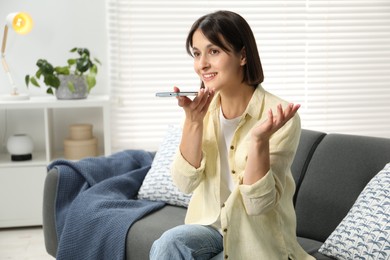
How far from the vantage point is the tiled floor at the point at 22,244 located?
3.22 meters

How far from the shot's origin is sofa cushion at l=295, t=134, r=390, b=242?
2357mm

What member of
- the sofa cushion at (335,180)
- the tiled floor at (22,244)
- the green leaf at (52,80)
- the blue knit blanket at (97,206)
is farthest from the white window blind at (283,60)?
the sofa cushion at (335,180)

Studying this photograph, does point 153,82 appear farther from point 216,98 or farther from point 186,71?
point 216,98

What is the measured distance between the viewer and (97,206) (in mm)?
2566

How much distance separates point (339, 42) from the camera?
12.9 ft

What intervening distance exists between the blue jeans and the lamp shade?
6.61 feet

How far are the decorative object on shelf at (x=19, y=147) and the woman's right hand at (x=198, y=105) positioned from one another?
190cm

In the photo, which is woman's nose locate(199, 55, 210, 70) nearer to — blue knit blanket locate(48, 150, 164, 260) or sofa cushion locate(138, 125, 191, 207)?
blue knit blanket locate(48, 150, 164, 260)

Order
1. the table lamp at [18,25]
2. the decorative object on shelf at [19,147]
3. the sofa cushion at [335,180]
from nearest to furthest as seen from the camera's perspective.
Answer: the sofa cushion at [335,180] < the table lamp at [18,25] < the decorative object on shelf at [19,147]

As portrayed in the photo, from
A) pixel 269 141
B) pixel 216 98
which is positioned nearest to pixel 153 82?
pixel 216 98

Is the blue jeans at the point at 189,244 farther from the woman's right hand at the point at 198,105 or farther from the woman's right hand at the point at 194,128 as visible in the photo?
the woman's right hand at the point at 198,105

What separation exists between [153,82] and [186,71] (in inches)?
8.3

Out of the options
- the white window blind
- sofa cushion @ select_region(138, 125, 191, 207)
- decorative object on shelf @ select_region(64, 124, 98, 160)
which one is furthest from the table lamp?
sofa cushion @ select_region(138, 125, 191, 207)

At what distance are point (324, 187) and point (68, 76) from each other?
1.74 m
